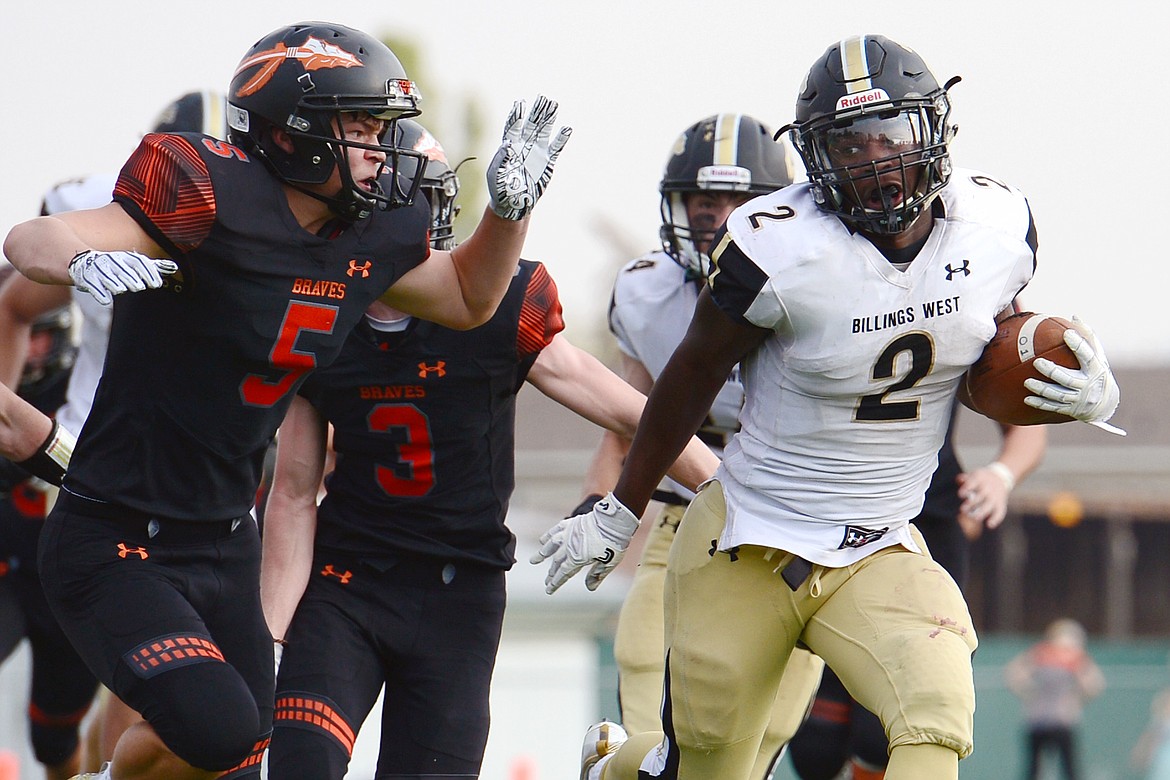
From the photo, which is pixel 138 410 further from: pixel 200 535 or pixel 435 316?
pixel 435 316

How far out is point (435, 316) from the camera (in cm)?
394

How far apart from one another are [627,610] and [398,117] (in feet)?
6.41

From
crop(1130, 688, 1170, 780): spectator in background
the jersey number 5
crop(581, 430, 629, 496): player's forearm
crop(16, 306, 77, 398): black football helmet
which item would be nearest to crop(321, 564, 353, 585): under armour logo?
the jersey number 5

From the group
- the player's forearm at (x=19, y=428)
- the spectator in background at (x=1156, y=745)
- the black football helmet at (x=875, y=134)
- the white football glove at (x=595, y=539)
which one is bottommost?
the spectator in background at (x=1156, y=745)

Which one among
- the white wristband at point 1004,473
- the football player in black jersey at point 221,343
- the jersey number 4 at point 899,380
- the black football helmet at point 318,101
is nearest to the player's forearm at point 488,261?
the football player in black jersey at point 221,343

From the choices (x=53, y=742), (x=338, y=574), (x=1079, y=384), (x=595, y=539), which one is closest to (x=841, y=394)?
(x=1079, y=384)

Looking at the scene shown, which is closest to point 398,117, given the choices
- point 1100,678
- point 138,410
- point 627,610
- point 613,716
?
point 138,410

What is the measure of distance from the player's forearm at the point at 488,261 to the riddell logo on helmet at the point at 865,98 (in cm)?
80

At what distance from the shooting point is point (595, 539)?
159 inches

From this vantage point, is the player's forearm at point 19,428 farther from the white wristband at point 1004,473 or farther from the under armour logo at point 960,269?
the white wristband at point 1004,473

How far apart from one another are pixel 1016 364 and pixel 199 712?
1978mm

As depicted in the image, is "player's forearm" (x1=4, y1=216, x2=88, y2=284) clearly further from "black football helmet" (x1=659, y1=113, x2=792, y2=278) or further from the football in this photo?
"black football helmet" (x1=659, y1=113, x2=792, y2=278)

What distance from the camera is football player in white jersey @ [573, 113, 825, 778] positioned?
489 cm

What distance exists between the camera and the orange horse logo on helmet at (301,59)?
3.62 meters
